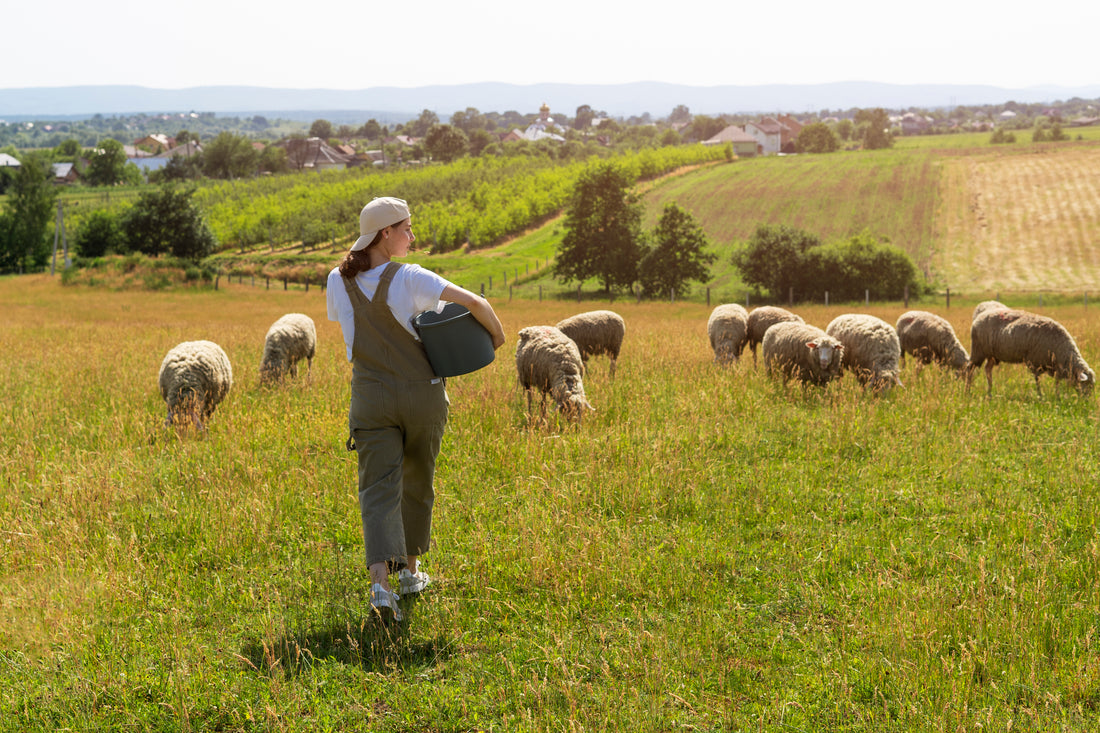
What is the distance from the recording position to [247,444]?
848cm

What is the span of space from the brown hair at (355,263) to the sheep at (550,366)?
5.31 meters

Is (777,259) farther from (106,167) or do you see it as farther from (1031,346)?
(106,167)

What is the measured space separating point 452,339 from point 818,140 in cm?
15301

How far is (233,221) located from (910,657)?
269ft

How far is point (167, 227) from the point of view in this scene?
6059 centimetres

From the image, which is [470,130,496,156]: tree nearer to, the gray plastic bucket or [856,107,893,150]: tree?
[856,107,893,150]: tree

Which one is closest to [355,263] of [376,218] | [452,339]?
[376,218]

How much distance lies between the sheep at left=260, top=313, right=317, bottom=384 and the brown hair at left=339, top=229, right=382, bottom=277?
28.1ft

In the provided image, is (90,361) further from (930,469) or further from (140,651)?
(930,469)

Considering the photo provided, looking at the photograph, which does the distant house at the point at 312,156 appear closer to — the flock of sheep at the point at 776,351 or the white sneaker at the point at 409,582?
the flock of sheep at the point at 776,351

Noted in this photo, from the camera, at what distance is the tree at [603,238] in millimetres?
57906

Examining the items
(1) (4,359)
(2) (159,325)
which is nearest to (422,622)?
(1) (4,359)

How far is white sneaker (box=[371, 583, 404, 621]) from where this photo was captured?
15.9ft

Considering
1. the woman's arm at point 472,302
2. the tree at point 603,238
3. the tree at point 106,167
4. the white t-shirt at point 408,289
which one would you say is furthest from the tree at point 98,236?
the tree at point 106,167
